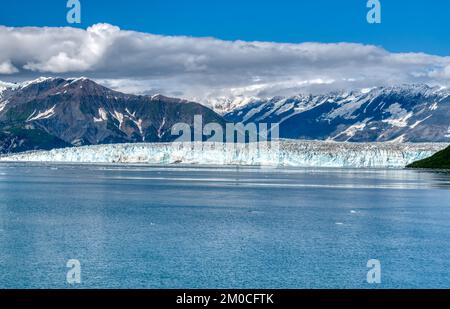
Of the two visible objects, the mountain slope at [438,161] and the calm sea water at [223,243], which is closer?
the calm sea water at [223,243]

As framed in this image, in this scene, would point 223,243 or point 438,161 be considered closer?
point 223,243

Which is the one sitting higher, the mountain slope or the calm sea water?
the mountain slope

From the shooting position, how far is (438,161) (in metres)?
168

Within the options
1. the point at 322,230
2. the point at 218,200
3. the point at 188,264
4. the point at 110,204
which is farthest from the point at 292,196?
the point at 188,264

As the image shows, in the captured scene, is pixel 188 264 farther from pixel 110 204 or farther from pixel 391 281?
pixel 110 204

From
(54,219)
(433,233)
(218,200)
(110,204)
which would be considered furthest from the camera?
(218,200)

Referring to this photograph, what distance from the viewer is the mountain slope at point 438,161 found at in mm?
164025

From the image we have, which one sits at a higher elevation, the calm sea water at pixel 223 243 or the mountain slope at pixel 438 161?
the mountain slope at pixel 438 161

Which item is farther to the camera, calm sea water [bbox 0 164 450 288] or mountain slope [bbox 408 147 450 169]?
mountain slope [bbox 408 147 450 169]

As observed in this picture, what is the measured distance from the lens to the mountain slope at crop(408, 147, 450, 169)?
164m

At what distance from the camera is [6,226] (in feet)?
152

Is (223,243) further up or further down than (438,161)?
further down
